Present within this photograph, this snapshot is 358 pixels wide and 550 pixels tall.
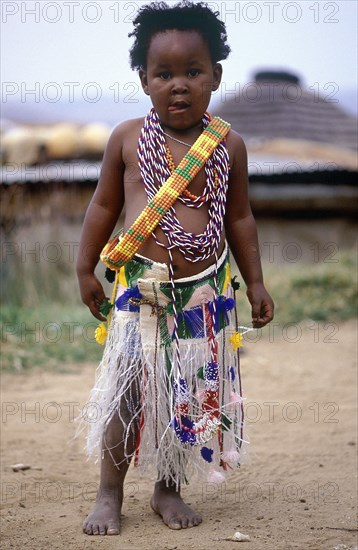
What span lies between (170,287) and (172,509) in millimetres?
790

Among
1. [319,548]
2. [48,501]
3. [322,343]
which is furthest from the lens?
[322,343]

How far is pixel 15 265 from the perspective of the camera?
21.5ft

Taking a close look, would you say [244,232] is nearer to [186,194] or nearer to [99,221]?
[186,194]

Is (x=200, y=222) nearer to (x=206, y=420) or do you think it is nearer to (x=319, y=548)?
(x=206, y=420)

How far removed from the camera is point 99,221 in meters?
2.59

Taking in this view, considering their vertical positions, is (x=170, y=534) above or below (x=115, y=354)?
below

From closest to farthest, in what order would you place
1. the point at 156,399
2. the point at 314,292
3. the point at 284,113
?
the point at 156,399 → the point at 314,292 → the point at 284,113

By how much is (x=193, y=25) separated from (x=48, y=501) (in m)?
1.80

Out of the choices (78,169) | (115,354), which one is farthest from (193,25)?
(78,169)

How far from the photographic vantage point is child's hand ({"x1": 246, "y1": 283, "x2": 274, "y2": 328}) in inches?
104

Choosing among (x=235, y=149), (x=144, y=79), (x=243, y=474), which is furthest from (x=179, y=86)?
(x=243, y=474)

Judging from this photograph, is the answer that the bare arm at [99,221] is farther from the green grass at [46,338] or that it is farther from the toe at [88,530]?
the green grass at [46,338]

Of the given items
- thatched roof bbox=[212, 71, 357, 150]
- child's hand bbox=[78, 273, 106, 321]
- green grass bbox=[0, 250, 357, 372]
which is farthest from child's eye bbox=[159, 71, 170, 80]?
thatched roof bbox=[212, 71, 357, 150]

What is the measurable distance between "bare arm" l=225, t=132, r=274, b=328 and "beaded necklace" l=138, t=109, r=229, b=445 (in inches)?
4.0
